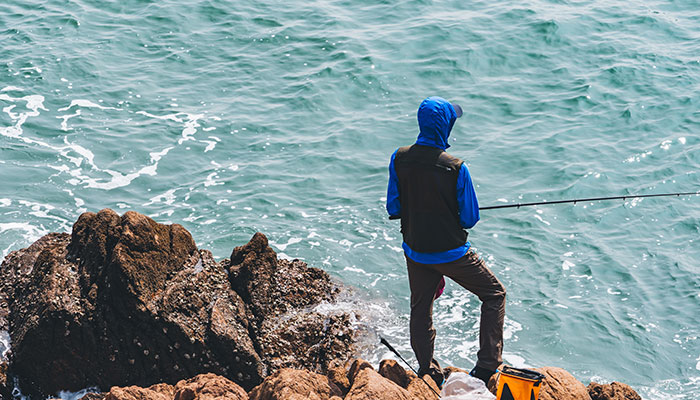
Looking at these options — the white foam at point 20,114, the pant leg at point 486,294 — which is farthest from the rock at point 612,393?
the white foam at point 20,114

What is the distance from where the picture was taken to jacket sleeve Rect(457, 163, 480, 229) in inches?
204

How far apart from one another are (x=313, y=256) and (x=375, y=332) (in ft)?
6.18

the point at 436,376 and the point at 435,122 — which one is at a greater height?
the point at 435,122

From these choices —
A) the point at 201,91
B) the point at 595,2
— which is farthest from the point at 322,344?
the point at 595,2

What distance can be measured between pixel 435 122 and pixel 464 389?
2.00 metres

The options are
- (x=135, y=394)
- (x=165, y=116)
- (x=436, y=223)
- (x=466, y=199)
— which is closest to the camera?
(x=135, y=394)

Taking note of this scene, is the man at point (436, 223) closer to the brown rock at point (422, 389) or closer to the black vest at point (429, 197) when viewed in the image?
the black vest at point (429, 197)

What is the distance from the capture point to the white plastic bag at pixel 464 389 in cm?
533

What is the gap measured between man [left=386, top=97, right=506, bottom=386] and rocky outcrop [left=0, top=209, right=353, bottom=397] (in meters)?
1.54

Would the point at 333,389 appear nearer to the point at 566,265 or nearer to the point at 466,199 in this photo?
the point at 466,199

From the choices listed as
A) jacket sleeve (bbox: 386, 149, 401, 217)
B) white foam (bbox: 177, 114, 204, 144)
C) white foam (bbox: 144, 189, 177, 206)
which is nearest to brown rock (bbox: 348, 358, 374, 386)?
jacket sleeve (bbox: 386, 149, 401, 217)

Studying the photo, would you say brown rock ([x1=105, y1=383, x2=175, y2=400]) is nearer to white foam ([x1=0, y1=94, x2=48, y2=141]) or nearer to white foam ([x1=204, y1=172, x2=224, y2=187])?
white foam ([x1=204, y1=172, x2=224, y2=187])

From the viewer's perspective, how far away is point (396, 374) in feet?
18.9

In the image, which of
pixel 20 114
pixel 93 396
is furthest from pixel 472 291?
pixel 20 114
